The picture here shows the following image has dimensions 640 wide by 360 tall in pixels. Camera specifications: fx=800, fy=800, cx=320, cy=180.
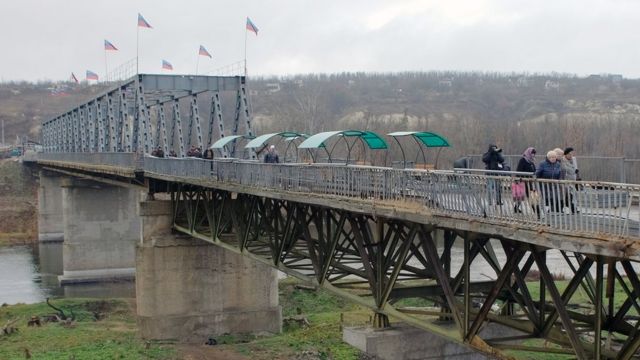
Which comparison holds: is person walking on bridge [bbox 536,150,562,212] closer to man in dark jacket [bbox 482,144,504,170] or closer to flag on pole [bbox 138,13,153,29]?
man in dark jacket [bbox 482,144,504,170]

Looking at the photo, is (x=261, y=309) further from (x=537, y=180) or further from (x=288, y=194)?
(x=537, y=180)

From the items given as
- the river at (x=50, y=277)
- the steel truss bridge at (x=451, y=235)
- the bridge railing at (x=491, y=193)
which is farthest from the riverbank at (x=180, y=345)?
the bridge railing at (x=491, y=193)

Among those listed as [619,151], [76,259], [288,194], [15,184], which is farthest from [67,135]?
[288,194]

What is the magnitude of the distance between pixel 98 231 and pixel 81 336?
28.8 meters

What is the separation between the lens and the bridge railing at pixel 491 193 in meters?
11.7

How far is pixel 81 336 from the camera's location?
3472cm

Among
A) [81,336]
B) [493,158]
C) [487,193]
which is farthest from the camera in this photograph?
[81,336]

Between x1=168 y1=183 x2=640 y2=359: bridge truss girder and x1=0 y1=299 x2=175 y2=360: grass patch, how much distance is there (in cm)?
539

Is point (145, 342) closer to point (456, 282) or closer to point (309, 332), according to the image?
point (309, 332)

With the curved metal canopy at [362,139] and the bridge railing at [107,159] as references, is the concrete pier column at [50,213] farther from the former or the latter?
the curved metal canopy at [362,139]

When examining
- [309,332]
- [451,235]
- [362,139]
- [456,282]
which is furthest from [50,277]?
[456,282]

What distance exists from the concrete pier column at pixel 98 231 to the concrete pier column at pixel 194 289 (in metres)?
25.0

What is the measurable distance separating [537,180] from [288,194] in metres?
10.0

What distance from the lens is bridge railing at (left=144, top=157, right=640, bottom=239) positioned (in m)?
11.7
